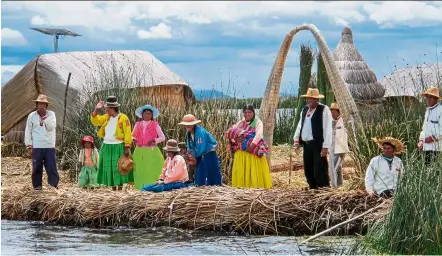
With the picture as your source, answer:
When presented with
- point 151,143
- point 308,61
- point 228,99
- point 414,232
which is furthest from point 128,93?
point 414,232

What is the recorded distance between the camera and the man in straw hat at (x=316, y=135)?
466 inches

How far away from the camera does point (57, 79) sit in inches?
731

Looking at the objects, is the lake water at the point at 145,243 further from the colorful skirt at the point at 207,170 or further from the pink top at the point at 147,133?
the pink top at the point at 147,133

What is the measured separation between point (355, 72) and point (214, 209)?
41.6 feet

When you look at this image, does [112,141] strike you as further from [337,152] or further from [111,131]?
[337,152]

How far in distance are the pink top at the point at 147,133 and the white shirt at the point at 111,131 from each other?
254mm

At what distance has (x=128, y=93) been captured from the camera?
15.6 m

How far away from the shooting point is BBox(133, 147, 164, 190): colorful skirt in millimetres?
12992

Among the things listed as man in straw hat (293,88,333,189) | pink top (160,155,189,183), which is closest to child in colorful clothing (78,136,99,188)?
pink top (160,155,189,183)

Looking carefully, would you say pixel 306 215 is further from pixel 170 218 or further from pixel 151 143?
pixel 151 143

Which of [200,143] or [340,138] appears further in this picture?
[340,138]

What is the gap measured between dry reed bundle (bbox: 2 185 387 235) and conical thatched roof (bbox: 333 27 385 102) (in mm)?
11585

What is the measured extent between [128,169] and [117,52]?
7.93 metres

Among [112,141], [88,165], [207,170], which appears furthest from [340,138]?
[88,165]
